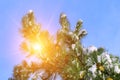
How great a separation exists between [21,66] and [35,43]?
878 millimetres

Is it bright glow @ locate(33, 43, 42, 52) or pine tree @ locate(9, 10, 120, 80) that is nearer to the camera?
pine tree @ locate(9, 10, 120, 80)

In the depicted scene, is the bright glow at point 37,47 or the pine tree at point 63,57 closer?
the pine tree at point 63,57

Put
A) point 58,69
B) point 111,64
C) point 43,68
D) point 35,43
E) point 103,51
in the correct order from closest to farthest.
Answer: point 111,64 → point 103,51 → point 58,69 → point 43,68 → point 35,43

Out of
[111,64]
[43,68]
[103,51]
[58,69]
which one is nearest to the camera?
[111,64]

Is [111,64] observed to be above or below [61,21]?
below

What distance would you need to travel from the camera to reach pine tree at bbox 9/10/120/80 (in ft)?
21.6

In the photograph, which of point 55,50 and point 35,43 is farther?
point 35,43

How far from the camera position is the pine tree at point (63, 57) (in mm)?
6571

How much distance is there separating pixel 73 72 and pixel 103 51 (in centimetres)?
83

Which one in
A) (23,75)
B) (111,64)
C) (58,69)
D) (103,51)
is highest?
(23,75)

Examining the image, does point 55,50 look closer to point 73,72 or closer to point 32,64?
point 32,64

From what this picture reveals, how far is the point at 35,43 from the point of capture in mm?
10453

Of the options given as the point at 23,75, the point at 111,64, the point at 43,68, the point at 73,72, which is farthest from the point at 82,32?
the point at 111,64

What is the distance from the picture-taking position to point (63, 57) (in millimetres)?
9102
